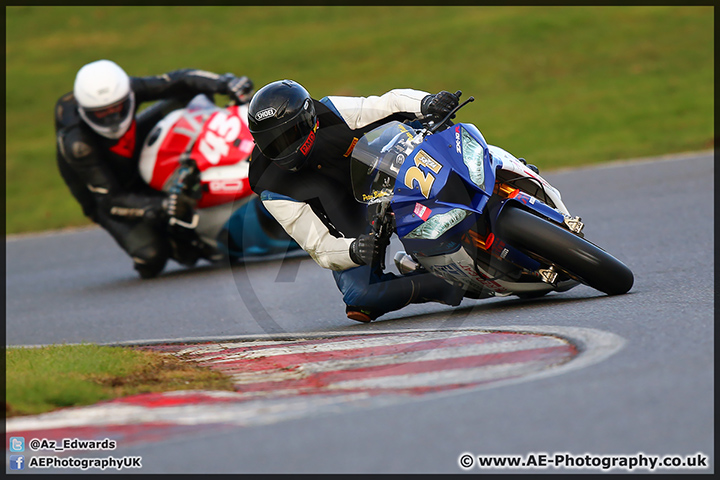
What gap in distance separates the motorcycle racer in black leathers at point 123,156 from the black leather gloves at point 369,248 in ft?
14.5

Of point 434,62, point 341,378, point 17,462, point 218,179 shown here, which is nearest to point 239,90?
point 218,179

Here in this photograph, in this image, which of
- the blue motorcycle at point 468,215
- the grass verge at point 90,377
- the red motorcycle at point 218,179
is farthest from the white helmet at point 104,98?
the blue motorcycle at point 468,215

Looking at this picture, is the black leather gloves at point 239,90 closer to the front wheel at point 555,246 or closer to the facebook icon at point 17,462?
the front wheel at point 555,246

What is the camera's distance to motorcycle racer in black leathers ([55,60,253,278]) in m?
9.19

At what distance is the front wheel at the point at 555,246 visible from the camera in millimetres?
5004

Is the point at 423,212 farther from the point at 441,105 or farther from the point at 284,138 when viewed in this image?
the point at 284,138

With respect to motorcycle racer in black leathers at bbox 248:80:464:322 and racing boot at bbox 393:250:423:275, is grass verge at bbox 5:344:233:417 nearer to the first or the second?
motorcycle racer in black leathers at bbox 248:80:464:322

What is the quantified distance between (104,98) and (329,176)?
161 inches

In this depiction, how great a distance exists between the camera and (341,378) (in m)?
4.23

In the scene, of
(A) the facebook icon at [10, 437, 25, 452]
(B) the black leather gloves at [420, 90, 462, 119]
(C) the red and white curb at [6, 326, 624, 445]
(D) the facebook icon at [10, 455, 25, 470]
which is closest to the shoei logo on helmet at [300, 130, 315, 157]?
(B) the black leather gloves at [420, 90, 462, 119]

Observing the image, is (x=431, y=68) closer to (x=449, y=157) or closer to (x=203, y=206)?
(x=203, y=206)

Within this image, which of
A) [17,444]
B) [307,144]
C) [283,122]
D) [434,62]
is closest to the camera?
[17,444]

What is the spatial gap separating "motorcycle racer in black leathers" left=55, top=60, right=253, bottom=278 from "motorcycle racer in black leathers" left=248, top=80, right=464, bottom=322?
12.0 feet

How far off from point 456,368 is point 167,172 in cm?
597
